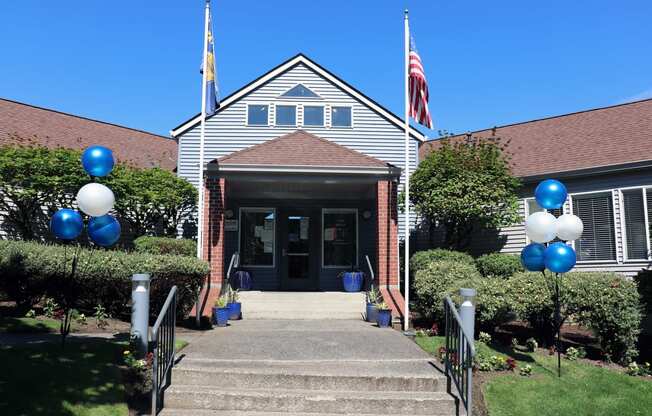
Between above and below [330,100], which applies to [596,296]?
below

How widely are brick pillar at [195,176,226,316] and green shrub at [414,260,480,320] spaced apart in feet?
13.9

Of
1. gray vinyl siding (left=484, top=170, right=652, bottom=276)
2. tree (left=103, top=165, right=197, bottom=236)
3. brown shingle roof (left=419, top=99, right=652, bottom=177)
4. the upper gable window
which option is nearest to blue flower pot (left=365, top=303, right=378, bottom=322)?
gray vinyl siding (left=484, top=170, right=652, bottom=276)

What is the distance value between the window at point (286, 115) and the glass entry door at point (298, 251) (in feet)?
10.4

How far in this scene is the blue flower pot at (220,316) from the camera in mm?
9406

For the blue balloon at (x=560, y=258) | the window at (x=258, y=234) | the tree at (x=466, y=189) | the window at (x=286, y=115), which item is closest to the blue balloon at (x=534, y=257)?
the blue balloon at (x=560, y=258)

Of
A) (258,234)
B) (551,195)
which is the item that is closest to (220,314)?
(258,234)

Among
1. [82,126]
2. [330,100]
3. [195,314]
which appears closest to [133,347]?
[195,314]

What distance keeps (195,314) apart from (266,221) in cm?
478

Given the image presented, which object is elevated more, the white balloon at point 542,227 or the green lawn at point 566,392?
the white balloon at point 542,227

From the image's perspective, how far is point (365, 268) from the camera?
46.7 ft

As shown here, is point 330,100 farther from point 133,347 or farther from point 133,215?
point 133,347

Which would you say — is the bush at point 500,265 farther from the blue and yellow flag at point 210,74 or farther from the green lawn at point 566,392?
the blue and yellow flag at point 210,74

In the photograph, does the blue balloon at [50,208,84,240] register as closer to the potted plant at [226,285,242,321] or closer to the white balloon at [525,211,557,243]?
the potted plant at [226,285,242,321]

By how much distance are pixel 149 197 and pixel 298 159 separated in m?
4.00
